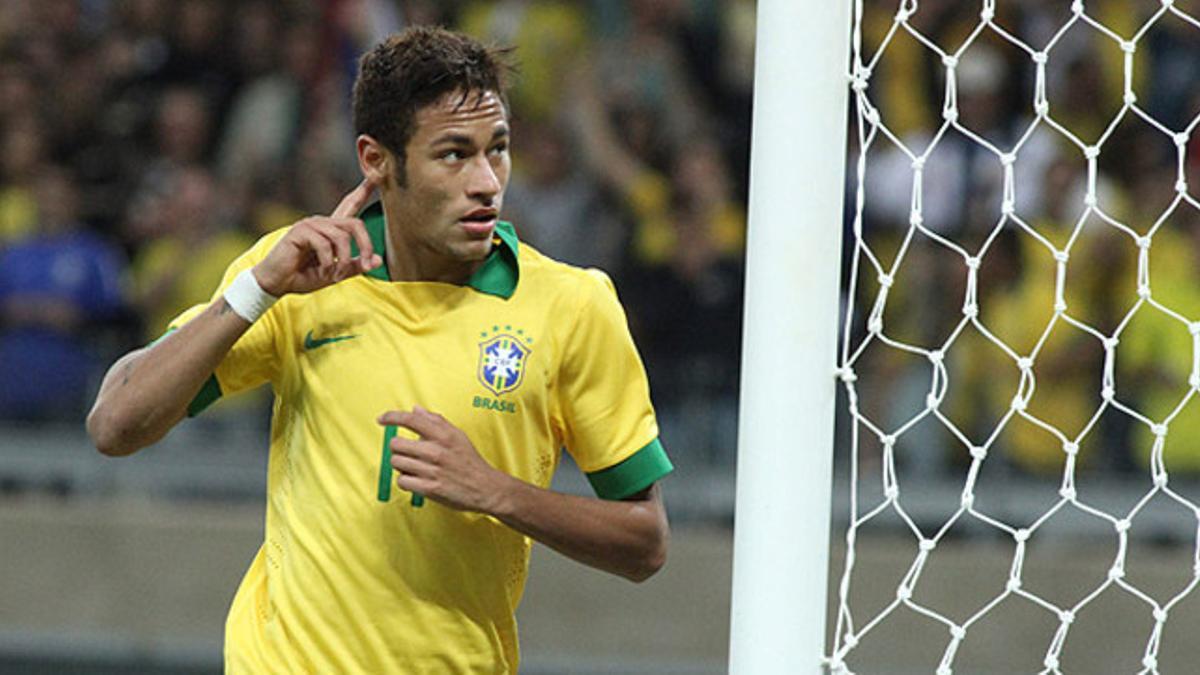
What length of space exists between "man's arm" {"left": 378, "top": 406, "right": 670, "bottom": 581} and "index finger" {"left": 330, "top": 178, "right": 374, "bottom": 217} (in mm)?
427

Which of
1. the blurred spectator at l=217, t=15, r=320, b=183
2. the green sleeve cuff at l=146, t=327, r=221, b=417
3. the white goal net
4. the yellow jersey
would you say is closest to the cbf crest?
the yellow jersey

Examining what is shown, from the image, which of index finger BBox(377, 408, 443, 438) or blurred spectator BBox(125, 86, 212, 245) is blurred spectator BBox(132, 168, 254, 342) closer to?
blurred spectator BBox(125, 86, 212, 245)

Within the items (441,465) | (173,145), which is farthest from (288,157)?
(441,465)

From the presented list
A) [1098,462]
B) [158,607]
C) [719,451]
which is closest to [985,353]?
[1098,462]

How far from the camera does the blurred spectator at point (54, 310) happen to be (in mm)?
7668

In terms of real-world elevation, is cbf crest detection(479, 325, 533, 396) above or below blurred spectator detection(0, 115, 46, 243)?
below

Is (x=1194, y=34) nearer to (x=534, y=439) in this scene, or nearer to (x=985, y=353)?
(x=985, y=353)

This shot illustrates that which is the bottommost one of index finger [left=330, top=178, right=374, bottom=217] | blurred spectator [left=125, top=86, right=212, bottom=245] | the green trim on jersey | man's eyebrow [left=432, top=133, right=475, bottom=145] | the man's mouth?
the green trim on jersey

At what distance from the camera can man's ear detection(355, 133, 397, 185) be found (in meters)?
3.33

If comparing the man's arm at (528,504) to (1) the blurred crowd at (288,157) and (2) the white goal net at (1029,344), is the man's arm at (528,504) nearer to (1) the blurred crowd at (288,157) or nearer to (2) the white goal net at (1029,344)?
(2) the white goal net at (1029,344)

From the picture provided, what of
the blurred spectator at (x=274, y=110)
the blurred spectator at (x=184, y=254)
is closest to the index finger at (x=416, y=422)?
the blurred spectator at (x=184, y=254)

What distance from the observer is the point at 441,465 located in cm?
306

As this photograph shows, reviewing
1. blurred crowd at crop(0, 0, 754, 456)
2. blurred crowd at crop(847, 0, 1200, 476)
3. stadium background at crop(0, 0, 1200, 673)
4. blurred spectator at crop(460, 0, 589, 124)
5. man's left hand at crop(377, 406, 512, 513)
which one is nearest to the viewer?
man's left hand at crop(377, 406, 512, 513)

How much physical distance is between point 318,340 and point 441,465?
0.43m
